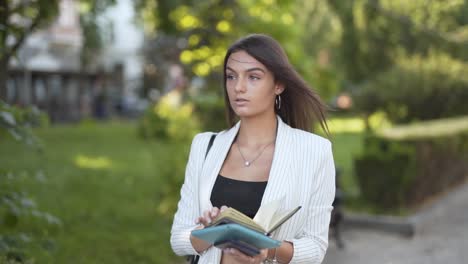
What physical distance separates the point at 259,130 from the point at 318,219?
0.52m

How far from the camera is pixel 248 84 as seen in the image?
293 cm

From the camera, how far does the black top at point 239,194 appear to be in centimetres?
288

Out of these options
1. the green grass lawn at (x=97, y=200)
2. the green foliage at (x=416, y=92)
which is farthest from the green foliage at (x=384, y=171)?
the green foliage at (x=416, y=92)

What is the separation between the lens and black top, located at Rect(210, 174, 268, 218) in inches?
113

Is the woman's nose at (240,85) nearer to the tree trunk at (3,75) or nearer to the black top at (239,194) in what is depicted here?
the black top at (239,194)

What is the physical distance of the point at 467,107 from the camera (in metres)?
16.6

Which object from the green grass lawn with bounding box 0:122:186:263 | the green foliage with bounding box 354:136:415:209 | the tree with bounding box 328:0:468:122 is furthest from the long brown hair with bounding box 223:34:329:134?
the green foliage with bounding box 354:136:415:209

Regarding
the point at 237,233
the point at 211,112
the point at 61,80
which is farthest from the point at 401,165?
the point at 61,80

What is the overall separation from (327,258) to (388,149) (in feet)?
9.53

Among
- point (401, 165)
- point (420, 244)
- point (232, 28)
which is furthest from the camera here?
point (401, 165)

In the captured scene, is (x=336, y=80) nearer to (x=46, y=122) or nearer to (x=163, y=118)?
(x=46, y=122)

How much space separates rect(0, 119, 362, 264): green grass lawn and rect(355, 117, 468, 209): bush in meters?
1.01

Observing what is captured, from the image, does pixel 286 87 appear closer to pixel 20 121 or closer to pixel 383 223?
pixel 20 121

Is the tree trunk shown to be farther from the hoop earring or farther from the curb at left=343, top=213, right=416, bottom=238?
the curb at left=343, top=213, right=416, bottom=238
